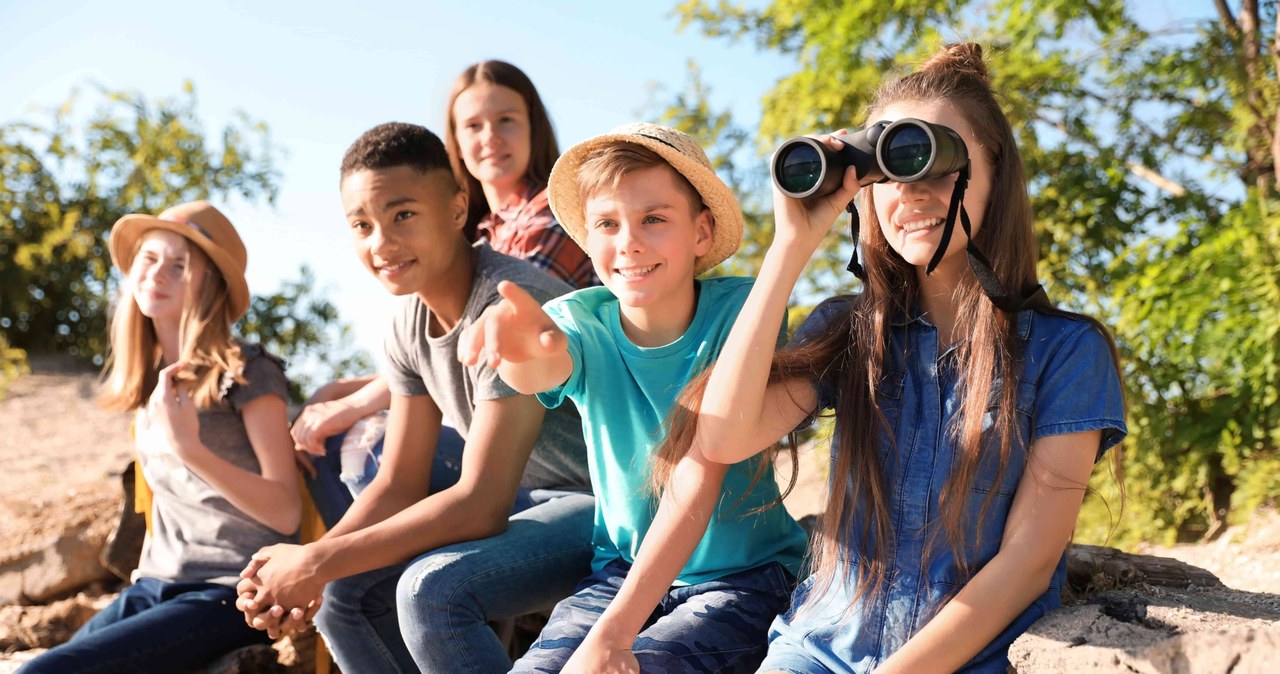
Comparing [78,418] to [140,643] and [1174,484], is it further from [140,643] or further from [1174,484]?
[1174,484]

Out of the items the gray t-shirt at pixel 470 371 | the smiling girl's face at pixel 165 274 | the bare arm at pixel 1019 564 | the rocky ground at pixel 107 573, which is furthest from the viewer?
the smiling girl's face at pixel 165 274

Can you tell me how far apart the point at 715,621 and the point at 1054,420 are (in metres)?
0.84

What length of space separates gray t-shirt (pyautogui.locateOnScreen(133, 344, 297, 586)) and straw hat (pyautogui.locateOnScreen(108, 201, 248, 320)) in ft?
0.83

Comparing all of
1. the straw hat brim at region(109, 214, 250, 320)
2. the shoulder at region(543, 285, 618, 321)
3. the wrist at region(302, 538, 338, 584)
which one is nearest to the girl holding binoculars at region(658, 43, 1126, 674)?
the shoulder at region(543, 285, 618, 321)

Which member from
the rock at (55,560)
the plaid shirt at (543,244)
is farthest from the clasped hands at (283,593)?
the rock at (55,560)

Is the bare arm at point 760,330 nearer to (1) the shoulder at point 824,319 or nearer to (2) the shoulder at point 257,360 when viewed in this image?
(1) the shoulder at point 824,319

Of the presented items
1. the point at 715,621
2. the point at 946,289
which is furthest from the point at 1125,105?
the point at 715,621

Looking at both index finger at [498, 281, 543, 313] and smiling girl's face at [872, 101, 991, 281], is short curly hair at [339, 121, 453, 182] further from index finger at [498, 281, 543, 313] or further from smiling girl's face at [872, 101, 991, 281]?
smiling girl's face at [872, 101, 991, 281]

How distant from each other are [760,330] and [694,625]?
70 cm

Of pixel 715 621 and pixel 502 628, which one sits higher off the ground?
pixel 715 621

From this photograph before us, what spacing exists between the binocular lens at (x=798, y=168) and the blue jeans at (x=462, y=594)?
122 centimetres

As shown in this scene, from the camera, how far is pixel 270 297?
8.27 meters

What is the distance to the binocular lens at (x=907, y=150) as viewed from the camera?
218 centimetres

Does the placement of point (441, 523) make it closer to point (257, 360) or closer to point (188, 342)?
point (257, 360)
